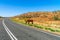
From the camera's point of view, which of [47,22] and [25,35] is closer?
[25,35]

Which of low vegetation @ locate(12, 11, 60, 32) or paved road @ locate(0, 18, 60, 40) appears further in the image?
low vegetation @ locate(12, 11, 60, 32)

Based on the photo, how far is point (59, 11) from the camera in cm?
11038

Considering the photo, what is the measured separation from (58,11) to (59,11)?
85 centimetres

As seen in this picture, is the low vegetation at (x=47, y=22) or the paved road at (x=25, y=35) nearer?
the paved road at (x=25, y=35)

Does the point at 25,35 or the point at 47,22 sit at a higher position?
the point at 25,35

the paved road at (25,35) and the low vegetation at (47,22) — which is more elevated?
the paved road at (25,35)

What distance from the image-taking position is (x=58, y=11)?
111000 millimetres

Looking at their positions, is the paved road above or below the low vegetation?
above
